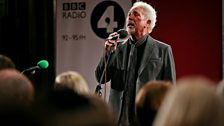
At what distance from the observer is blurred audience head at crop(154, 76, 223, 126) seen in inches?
55.7

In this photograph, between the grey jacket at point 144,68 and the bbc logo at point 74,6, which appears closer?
the grey jacket at point 144,68

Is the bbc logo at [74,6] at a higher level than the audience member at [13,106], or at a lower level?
higher

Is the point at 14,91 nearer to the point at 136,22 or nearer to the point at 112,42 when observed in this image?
the point at 112,42

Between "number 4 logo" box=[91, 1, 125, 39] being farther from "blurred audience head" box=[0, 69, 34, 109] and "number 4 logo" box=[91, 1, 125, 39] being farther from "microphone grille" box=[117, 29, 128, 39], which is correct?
"blurred audience head" box=[0, 69, 34, 109]

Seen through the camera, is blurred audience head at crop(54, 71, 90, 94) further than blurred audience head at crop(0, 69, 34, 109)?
Yes

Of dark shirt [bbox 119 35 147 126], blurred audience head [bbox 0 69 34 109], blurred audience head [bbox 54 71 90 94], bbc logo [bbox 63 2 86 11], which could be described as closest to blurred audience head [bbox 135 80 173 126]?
blurred audience head [bbox 0 69 34 109]

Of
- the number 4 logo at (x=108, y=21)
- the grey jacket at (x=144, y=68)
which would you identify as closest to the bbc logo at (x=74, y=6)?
the number 4 logo at (x=108, y=21)

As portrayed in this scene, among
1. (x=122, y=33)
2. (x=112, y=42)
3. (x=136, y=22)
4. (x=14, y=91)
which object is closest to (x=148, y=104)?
(x=14, y=91)

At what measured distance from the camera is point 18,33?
628 cm

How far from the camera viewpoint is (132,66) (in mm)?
4098

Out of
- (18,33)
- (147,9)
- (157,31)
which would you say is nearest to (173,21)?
(157,31)

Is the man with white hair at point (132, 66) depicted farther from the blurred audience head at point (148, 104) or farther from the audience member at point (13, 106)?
the audience member at point (13, 106)

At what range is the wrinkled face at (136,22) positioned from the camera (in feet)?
13.9

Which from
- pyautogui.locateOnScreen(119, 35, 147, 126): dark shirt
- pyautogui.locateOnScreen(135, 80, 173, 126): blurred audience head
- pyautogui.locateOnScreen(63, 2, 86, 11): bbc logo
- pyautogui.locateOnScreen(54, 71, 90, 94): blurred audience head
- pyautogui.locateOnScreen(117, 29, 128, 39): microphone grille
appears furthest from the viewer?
pyautogui.locateOnScreen(63, 2, 86, 11): bbc logo
